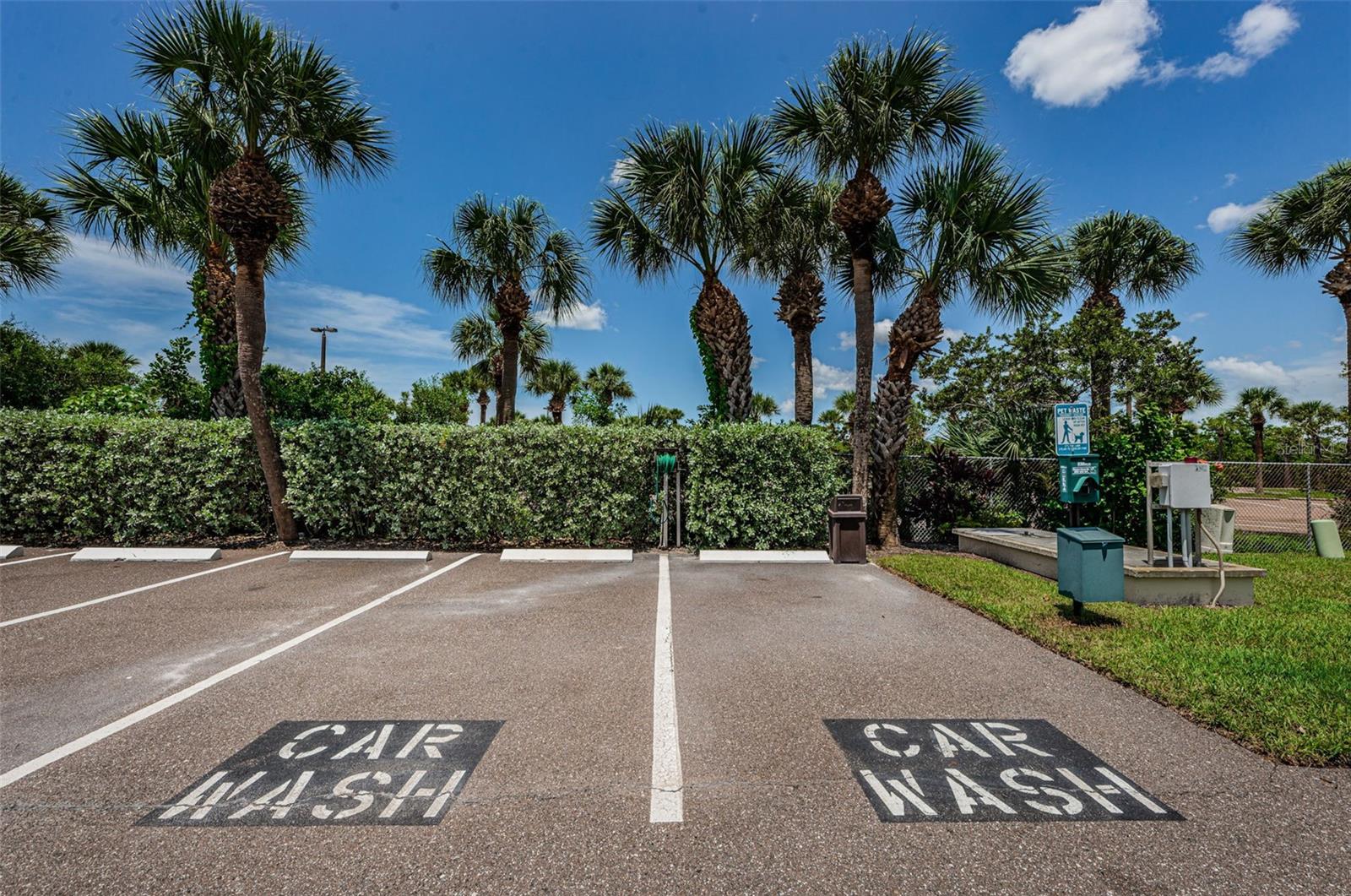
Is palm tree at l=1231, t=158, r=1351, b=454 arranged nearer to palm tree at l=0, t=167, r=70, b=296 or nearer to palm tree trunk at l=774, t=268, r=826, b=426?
palm tree trunk at l=774, t=268, r=826, b=426

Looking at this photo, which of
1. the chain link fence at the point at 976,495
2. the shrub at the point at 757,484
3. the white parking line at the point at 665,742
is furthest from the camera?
the chain link fence at the point at 976,495

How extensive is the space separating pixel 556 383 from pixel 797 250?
2635 cm

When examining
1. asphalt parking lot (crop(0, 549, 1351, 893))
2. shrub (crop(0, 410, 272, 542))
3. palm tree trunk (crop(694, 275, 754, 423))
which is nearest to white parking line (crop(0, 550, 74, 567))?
shrub (crop(0, 410, 272, 542))

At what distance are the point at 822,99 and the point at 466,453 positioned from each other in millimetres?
8905

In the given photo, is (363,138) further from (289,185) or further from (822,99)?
(822,99)

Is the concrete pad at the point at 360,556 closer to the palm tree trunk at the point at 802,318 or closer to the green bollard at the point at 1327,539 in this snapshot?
the palm tree trunk at the point at 802,318

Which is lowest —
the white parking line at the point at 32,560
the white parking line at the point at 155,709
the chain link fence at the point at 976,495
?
the white parking line at the point at 155,709

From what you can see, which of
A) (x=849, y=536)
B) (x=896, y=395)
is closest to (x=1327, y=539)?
(x=896, y=395)

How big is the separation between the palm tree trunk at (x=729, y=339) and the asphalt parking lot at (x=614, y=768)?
337 inches

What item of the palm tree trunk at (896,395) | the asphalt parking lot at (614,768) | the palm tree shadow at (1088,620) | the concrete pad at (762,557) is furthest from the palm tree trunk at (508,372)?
the palm tree shadow at (1088,620)

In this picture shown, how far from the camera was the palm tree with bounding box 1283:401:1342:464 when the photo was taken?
31.3 m

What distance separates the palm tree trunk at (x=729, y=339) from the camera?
44.0 ft

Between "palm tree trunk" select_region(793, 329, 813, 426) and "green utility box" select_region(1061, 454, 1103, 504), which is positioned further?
"palm tree trunk" select_region(793, 329, 813, 426)

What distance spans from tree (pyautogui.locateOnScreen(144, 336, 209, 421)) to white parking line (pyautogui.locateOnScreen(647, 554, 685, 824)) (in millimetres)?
13300
